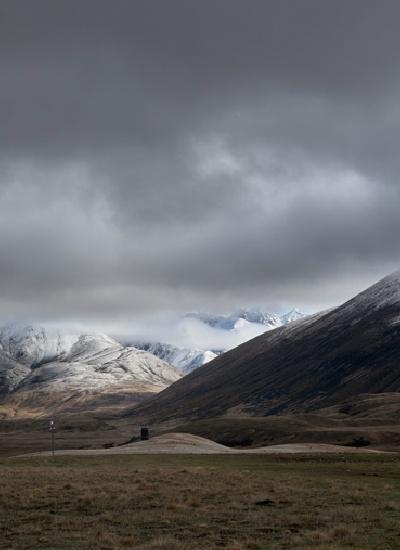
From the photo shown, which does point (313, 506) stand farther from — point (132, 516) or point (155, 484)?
point (155, 484)

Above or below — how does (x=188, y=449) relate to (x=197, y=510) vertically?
above

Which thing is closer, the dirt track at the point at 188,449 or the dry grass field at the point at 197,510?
the dry grass field at the point at 197,510

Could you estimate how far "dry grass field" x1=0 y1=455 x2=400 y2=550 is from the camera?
960 inches

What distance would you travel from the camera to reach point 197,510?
3138cm

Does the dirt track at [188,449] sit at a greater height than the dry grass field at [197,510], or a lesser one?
greater

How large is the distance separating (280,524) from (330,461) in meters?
40.1

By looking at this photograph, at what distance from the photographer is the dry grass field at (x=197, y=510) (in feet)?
80.0

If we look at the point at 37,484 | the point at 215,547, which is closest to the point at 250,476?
the point at 37,484

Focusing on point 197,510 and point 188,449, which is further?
point 188,449

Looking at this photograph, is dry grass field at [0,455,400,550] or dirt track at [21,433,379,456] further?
dirt track at [21,433,379,456]

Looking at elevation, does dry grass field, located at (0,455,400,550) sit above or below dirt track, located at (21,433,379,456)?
below

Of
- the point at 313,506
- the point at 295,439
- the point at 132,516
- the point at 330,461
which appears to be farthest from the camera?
the point at 295,439

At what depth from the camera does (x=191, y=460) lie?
71.4 m

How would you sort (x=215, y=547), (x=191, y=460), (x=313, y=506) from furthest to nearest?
1. (x=191, y=460)
2. (x=313, y=506)
3. (x=215, y=547)
